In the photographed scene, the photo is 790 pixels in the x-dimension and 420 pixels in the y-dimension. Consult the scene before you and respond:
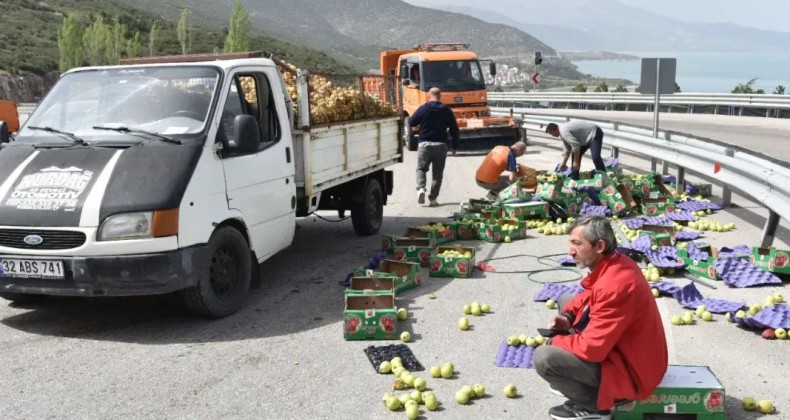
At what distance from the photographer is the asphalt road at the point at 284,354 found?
5.10m

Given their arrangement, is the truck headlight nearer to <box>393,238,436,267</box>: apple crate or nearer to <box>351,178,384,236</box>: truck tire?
<box>393,238,436,267</box>: apple crate

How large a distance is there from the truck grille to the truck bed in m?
2.79

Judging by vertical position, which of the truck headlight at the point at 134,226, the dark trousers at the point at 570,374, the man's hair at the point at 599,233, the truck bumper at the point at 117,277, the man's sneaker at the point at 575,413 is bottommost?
the man's sneaker at the point at 575,413

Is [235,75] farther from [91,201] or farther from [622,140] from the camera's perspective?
[622,140]

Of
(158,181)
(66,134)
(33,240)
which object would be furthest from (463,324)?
(66,134)

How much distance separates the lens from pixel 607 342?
434cm

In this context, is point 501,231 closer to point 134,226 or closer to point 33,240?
point 134,226

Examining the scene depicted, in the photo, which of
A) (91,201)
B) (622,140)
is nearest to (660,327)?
(91,201)

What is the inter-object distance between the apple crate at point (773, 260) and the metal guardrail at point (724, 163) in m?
0.44

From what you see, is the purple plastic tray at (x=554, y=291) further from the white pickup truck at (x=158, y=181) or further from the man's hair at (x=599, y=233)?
the man's hair at (x=599, y=233)

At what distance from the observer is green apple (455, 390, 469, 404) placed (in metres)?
5.08

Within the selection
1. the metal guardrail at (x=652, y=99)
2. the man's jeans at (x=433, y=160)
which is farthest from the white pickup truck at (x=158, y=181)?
the metal guardrail at (x=652, y=99)

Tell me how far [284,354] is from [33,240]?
2208 mm

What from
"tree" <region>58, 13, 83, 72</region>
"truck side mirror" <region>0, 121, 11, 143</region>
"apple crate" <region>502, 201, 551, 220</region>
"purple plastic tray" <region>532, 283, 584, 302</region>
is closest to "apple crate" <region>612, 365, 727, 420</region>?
"purple plastic tray" <region>532, 283, 584, 302</region>
